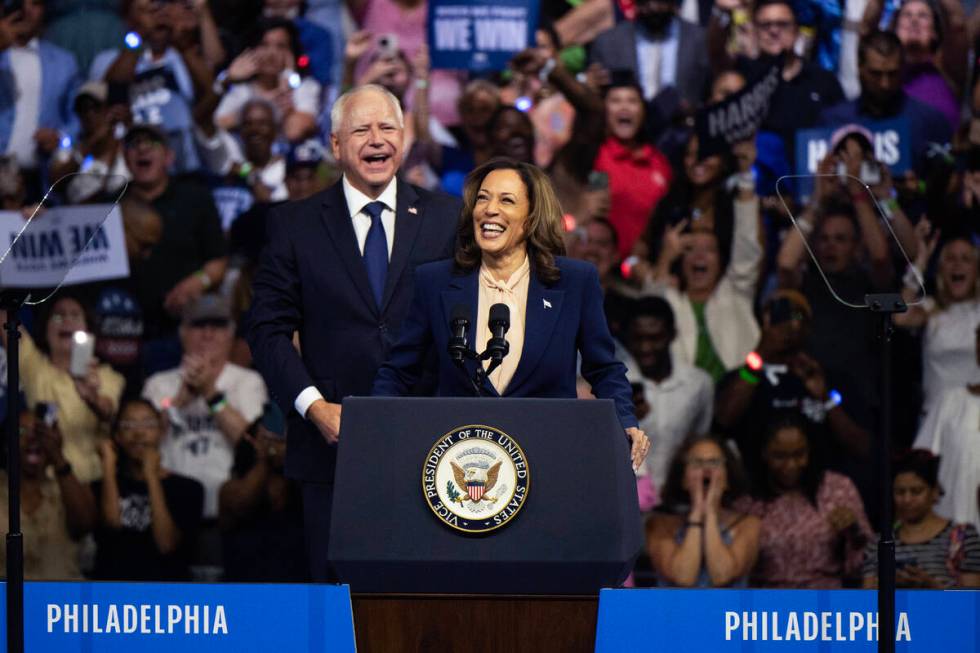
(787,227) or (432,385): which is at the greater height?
(787,227)

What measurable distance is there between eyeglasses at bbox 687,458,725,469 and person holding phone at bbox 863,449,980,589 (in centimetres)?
60

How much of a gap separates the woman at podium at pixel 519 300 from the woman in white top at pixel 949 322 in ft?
9.48

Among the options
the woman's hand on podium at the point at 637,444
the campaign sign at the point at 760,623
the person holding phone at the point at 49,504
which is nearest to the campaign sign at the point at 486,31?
the person holding phone at the point at 49,504

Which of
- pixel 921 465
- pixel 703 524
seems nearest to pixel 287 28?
pixel 703 524

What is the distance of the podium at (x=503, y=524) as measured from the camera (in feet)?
8.11

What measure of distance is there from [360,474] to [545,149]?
3397 mm

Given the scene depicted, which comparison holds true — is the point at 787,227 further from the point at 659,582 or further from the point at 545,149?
the point at 659,582

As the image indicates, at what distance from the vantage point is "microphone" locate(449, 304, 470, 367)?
2688 mm

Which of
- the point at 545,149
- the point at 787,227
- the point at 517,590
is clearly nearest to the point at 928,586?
the point at 787,227

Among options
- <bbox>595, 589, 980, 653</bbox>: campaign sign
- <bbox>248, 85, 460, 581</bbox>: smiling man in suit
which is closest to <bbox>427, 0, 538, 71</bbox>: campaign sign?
<bbox>248, 85, 460, 581</bbox>: smiling man in suit

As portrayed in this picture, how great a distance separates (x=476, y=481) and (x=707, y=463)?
3185mm

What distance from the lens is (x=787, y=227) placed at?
223 inches

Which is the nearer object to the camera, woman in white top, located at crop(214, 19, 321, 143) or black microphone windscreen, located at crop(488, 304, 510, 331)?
black microphone windscreen, located at crop(488, 304, 510, 331)

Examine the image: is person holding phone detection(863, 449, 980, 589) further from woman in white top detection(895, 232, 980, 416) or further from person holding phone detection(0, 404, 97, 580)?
person holding phone detection(0, 404, 97, 580)
